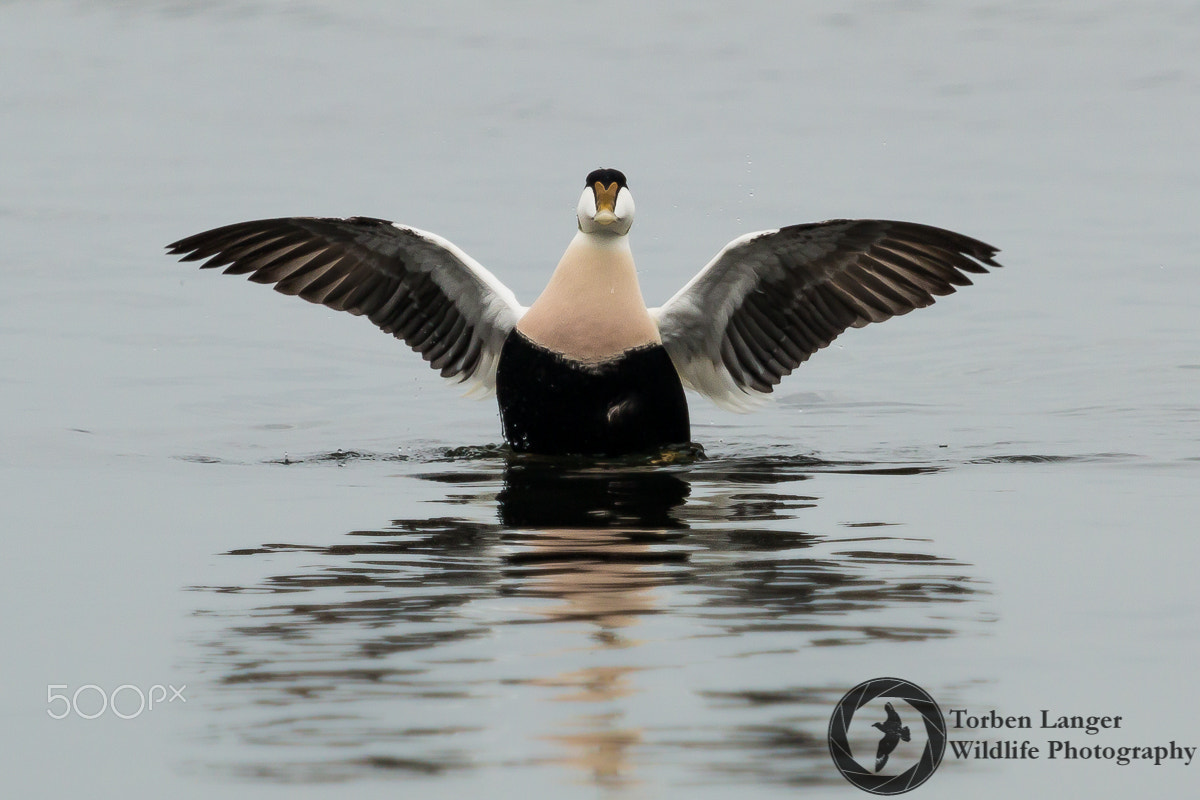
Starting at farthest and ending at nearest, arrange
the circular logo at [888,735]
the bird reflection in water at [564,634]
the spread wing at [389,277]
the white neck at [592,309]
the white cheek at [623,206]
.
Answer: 1. the spread wing at [389,277]
2. the white cheek at [623,206]
3. the white neck at [592,309]
4. the bird reflection in water at [564,634]
5. the circular logo at [888,735]

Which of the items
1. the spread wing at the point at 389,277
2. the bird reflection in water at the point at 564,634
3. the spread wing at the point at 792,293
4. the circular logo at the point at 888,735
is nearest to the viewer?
the circular logo at the point at 888,735

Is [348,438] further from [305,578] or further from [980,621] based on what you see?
[980,621]

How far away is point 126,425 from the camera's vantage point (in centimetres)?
1126

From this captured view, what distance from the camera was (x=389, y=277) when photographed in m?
10.6

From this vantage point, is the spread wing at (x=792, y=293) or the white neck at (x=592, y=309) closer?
the spread wing at (x=792, y=293)

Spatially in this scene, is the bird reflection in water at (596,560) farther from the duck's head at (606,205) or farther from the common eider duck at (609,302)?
the duck's head at (606,205)

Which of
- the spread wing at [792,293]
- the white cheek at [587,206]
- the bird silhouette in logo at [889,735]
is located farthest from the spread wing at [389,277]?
the bird silhouette in logo at [889,735]

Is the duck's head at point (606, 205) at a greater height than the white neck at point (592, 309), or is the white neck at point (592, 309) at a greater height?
the duck's head at point (606, 205)

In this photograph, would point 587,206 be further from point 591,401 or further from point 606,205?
point 591,401

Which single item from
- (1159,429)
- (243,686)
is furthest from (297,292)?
(243,686)

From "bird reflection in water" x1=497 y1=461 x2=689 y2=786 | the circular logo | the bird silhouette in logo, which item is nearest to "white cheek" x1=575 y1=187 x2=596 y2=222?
"bird reflection in water" x1=497 y1=461 x2=689 y2=786

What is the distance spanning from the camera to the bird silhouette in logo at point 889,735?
469 centimetres

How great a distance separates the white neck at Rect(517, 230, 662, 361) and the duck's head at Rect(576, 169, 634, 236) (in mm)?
72

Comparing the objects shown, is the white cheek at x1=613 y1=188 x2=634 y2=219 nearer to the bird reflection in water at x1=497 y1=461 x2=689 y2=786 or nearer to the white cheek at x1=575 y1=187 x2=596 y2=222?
the white cheek at x1=575 y1=187 x2=596 y2=222
